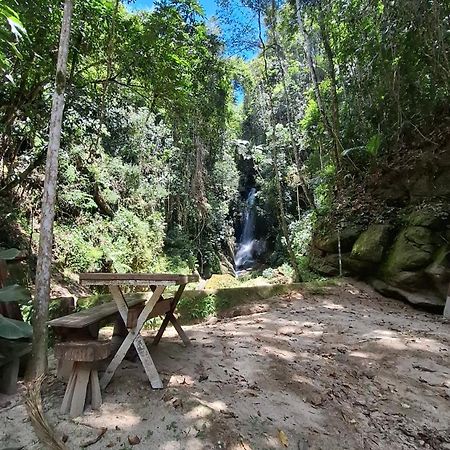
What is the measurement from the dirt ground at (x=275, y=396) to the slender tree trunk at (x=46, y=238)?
0.31 m

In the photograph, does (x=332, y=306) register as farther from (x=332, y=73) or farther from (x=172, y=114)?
(x=332, y=73)

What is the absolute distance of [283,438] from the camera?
2.23 meters

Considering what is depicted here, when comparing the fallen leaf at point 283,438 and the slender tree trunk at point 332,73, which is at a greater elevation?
the slender tree trunk at point 332,73

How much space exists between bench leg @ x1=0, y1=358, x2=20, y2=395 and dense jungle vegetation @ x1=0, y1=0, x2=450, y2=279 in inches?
101

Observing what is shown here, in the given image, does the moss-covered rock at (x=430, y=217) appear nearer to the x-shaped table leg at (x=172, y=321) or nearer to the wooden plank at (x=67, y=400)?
the x-shaped table leg at (x=172, y=321)

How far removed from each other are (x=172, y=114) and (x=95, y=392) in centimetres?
559

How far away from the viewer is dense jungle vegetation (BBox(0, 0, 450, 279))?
19.9 ft

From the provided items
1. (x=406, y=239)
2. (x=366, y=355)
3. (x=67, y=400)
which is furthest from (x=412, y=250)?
(x=67, y=400)

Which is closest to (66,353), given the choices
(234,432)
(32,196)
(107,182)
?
(234,432)

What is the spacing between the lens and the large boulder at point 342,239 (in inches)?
320

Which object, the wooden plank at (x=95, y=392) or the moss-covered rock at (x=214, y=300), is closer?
the wooden plank at (x=95, y=392)

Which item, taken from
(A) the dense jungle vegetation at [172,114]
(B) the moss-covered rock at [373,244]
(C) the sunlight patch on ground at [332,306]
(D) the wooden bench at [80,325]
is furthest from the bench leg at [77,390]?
(B) the moss-covered rock at [373,244]

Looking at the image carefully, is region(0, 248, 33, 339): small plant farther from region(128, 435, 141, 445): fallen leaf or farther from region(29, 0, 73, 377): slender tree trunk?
region(128, 435, 141, 445): fallen leaf

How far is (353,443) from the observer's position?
7.61 ft
